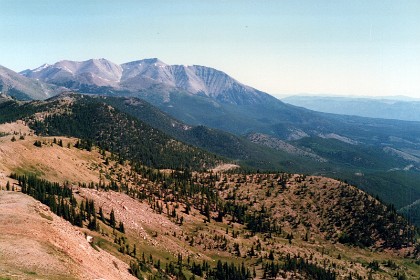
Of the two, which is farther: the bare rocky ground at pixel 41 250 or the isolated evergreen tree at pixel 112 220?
the isolated evergreen tree at pixel 112 220

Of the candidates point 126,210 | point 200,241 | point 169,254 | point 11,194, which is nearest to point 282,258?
point 200,241

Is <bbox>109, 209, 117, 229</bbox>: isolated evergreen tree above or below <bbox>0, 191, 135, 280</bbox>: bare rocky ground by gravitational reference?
below

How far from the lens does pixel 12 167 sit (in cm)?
16550

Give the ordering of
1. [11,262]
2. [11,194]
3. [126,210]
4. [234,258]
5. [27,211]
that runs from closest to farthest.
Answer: [11,262] → [27,211] → [11,194] → [126,210] → [234,258]

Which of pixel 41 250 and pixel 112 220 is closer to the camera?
pixel 41 250

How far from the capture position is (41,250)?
208ft

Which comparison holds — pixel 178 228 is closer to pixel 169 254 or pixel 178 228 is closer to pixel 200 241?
pixel 200 241

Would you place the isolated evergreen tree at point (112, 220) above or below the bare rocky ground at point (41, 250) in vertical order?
below

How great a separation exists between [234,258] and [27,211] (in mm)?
109235

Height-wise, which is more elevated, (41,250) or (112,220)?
(41,250)

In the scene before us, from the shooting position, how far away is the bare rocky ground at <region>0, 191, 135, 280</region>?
186ft

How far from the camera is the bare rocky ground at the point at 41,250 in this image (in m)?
56.7

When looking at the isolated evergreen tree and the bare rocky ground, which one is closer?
the bare rocky ground

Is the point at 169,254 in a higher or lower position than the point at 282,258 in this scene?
higher
